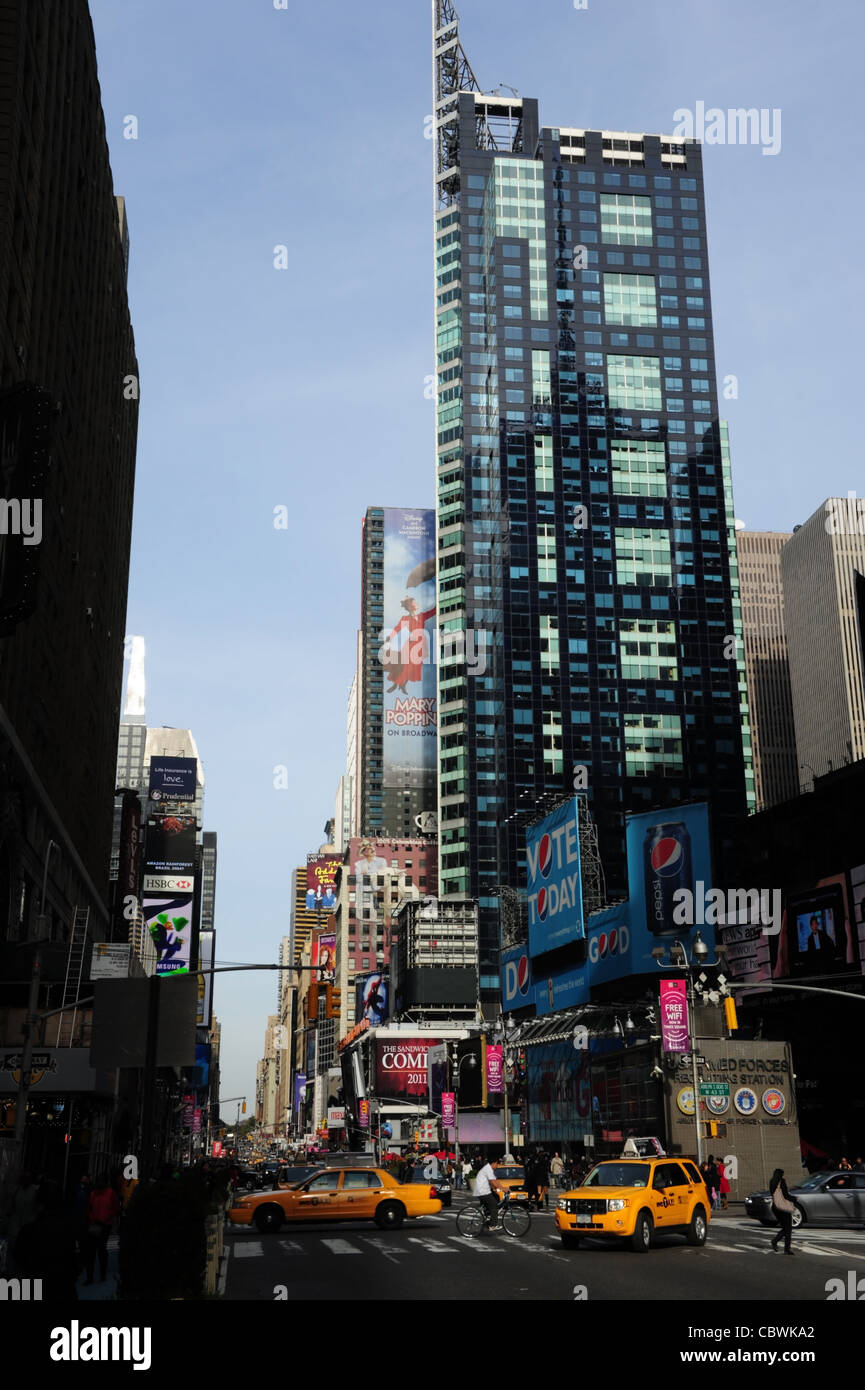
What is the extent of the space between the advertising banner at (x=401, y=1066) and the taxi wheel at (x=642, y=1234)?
446 feet

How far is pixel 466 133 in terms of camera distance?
193500 mm

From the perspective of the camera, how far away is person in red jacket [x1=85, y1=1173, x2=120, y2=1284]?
77.9 ft

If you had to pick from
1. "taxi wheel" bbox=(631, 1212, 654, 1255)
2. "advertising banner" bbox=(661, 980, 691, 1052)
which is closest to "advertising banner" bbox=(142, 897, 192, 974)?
"advertising banner" bbox=(661, 980, 691, 1052)

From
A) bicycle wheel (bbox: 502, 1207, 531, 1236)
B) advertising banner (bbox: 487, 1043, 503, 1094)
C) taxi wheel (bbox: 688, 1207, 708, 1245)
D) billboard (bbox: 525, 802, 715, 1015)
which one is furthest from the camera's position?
advertising banner (bbox: 487, 1043, 503, 1094)

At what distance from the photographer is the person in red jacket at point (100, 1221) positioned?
77.9ft

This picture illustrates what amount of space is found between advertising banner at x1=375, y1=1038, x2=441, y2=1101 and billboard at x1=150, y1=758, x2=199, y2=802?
44.0 m

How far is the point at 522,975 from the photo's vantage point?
99.4m

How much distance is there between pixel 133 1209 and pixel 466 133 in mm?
199779

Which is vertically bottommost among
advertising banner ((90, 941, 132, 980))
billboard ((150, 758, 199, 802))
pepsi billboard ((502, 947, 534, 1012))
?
advertising banner ((90, 941, 132, 980))

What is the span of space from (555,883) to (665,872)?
13.8 metres

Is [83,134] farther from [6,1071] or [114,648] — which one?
[6,1071]

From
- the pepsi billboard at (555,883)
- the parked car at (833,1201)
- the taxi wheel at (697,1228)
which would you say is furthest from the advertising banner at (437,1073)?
the taxi wheel at (697,1228)

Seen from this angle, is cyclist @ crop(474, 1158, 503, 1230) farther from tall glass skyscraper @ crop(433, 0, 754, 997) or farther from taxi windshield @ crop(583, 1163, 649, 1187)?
tall glass skyscraper @ crop(433, 0, 754, 997)
